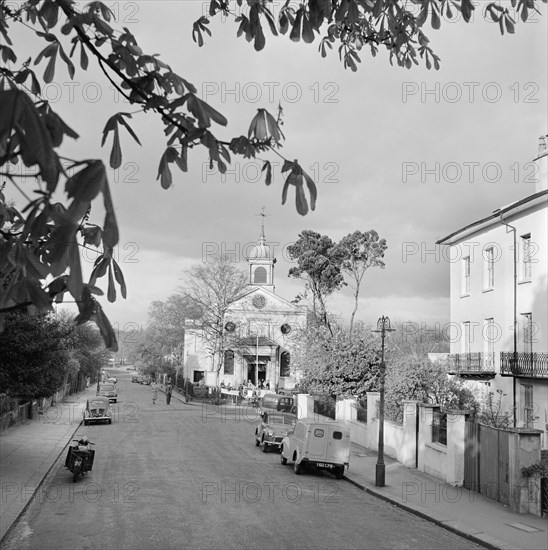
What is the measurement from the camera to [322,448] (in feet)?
74.5

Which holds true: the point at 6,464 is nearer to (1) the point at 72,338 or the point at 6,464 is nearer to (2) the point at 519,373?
(1) the point at 72,338

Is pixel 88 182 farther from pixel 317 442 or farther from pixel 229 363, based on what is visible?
pixel 229 363

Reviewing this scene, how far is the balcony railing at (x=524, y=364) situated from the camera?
1097 inches

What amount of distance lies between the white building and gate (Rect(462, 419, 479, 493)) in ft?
21.6

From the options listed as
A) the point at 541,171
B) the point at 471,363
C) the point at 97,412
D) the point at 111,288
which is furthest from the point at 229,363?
the point at 111,288

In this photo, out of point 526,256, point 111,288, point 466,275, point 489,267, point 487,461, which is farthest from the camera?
point 466,275

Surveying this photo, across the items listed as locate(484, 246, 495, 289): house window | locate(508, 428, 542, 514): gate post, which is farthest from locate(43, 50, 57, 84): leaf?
locate(484, 246, 495, 289): house window

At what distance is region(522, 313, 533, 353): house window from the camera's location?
1176 inches

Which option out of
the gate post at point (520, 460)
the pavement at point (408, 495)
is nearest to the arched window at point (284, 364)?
the pavement at point (408, 495)

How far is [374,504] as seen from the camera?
59.1 ft

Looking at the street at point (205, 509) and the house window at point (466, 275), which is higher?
the house window at point (466, 275)

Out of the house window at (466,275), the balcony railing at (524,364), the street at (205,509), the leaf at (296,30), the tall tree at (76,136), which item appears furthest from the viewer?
the house window at (466,275)

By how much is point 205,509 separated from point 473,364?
21579 millimetres

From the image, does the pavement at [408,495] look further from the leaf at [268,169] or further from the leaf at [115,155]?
the leaf at [115,155]
